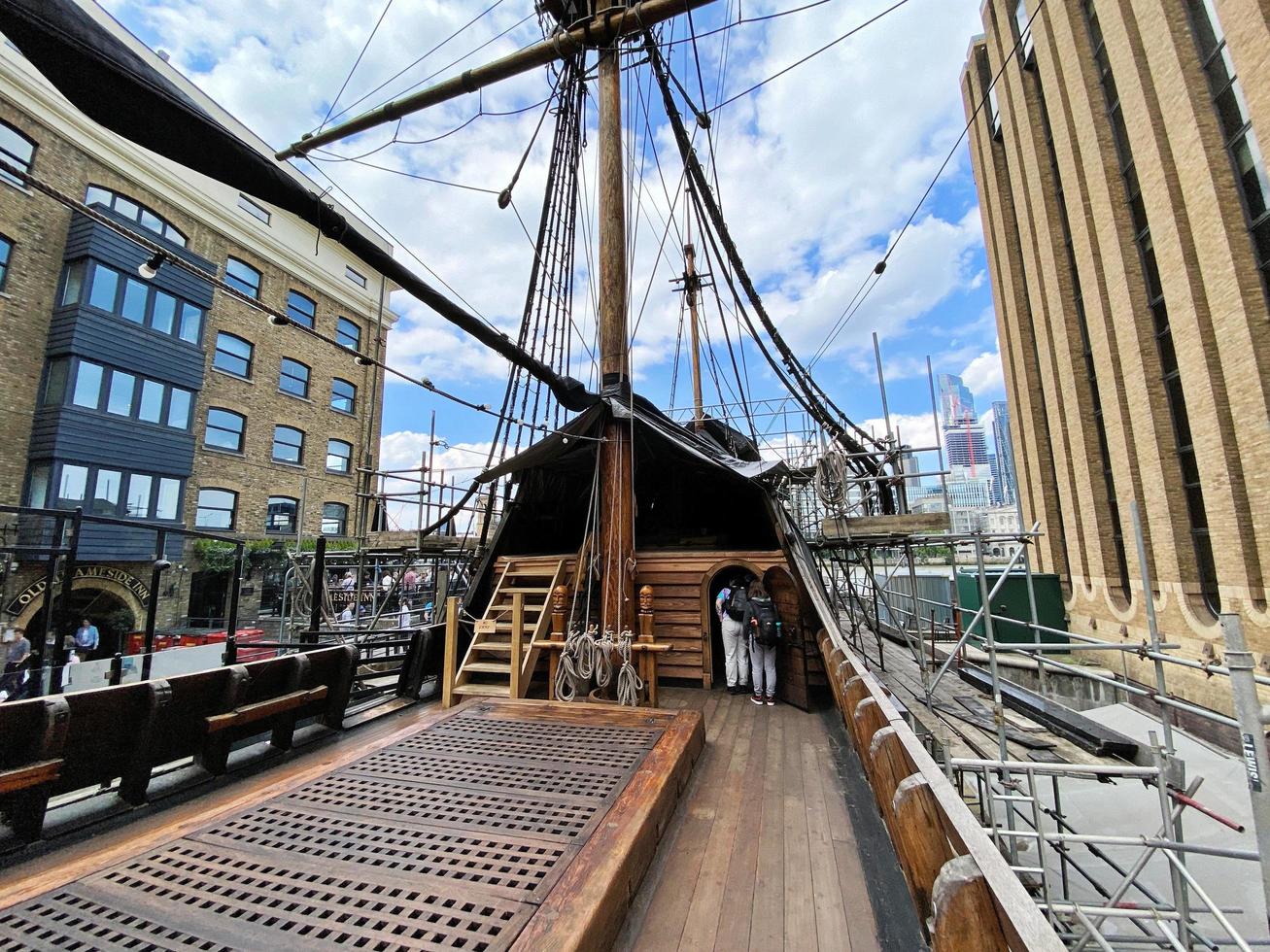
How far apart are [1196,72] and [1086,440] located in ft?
25.0

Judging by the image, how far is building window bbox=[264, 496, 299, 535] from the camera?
15080 mm

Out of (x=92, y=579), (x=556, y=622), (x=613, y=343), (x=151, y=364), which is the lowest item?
(x=556, y=622)

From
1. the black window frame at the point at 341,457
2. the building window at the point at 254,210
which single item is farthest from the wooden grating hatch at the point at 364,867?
the building window at the point at 254,210

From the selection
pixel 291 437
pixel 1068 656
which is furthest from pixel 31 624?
pixel 1068 656

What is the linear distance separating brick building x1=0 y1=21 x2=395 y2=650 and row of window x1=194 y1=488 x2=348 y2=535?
0.04m

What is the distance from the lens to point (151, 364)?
13.0 metres

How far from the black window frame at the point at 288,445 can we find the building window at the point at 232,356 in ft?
5.35

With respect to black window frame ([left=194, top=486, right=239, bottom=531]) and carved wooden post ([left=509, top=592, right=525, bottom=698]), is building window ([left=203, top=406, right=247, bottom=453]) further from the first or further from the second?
carved wooden post ([left=509, top=592, right=525, bottom=698])

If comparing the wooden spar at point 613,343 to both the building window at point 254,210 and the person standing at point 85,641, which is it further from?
the building window at point 254,210

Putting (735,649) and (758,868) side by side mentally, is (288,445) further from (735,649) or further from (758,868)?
(758,868)

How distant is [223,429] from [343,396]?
13.2 feet

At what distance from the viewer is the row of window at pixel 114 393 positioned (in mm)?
11453

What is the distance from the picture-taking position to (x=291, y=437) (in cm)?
1611

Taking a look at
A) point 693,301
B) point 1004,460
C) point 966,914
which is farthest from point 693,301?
point 1004,460
